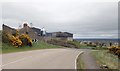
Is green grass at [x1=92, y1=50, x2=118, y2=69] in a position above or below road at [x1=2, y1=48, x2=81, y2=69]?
below

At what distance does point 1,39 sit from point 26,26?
30984mm

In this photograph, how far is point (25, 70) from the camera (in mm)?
15258

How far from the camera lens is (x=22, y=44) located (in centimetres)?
5469

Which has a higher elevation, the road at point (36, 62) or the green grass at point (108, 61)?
the road at point (36, 62)

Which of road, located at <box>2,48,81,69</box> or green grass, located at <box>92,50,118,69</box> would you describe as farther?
green grass, located at <box>92,50,118,69</box>

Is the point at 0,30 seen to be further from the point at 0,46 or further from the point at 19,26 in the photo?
the point at 19,26

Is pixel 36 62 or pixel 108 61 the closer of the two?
pixel 36 62

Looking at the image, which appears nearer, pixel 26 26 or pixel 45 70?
pixel 45 70

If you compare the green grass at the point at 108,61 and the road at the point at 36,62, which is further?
the green grass at the point at 108,61

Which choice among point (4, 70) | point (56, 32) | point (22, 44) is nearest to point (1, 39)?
point (22, 44)

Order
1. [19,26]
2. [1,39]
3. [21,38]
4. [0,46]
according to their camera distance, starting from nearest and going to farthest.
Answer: [0,46]
[1,39]
[21,38]
[19,26]

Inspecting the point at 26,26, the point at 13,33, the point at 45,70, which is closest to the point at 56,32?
the point at 26,26

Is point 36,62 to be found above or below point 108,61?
above

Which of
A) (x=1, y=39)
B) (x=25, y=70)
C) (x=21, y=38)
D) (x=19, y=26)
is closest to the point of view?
(x=25, y=70)
